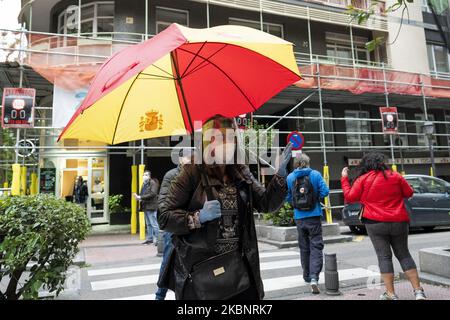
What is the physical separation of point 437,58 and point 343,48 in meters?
5.95

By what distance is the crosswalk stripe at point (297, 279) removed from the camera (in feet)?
18.5

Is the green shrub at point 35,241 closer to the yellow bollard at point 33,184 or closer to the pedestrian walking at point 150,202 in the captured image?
the pedestrian walking at point 150,202

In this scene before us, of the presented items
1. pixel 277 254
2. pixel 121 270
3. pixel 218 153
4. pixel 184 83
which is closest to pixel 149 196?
pixel 121 270

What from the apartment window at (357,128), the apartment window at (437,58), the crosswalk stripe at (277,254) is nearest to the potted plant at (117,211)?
the crosswalk stripe at (277,254)

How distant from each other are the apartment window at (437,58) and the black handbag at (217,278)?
22044 mm

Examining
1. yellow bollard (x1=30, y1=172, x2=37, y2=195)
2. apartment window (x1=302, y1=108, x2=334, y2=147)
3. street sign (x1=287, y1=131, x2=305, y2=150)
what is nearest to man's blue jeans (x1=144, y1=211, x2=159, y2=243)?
street sign (x1=287, y1=131, x2=305, y2=150)

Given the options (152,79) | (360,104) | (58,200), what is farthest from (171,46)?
(360,104)

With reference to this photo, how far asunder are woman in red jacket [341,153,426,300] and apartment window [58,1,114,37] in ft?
44.5

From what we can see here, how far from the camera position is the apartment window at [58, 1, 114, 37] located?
14984 millimetres

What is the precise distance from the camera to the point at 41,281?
3.79 meters

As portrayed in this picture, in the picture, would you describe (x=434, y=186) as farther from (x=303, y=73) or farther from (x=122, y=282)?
(x=122, y=282)

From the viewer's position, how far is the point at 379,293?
4.97m

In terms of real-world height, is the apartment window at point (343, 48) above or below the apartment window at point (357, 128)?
above
